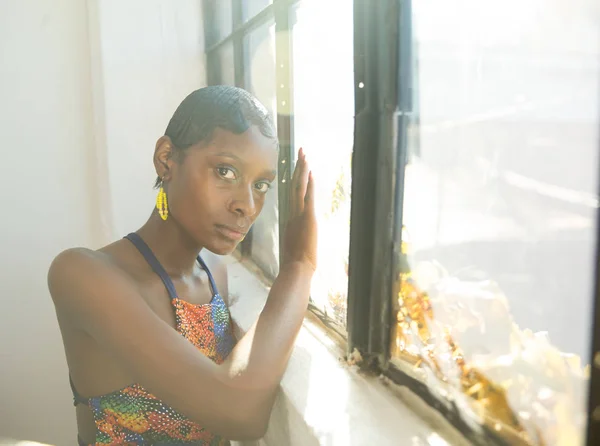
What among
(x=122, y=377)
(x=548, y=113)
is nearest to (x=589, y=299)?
(x=548, y=113)

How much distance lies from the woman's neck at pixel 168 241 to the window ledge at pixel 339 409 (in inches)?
7.5

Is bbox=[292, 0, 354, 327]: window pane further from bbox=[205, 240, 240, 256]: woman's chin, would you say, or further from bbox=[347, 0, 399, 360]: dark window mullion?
bbox=[205, 240, 240, 256]: woman's chin

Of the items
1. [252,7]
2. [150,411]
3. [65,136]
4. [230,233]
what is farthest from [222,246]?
[65,136]

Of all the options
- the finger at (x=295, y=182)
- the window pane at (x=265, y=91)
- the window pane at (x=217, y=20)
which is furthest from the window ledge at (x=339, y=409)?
the window pane at (x=217, y=20)

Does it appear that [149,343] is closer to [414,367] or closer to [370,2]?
[414,367]

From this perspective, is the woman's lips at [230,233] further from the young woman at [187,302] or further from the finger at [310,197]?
the finger at [310,197]

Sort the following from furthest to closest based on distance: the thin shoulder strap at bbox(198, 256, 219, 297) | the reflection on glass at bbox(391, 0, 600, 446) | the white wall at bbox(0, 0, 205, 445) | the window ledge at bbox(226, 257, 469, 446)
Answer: the white wall at bbox(0, 0, 205, 445) < the thin shoulder strap at bbox(198, 256, 219, 297) < the window ledge at bbox(226, 257, 469, 446) < the reflection on glass at bbox(391, 0, 600, 446)

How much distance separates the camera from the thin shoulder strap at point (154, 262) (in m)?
0.68

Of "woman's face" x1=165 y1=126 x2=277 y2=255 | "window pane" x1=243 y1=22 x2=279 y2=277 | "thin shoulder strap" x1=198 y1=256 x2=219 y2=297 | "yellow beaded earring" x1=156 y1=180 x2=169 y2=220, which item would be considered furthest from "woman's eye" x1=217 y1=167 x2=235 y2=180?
"window pane" x1=243 y1=22 x2=279 y2=277

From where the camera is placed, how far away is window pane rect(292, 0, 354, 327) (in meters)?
0.74

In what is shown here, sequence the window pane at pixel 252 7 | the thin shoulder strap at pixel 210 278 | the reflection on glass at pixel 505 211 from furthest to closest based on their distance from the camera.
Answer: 1. the window pane at pixel 252 7
2. the thin shoulder strap at pixel 210 278
3. the reflection on glass at pixel 505 211

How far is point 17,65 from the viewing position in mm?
1212

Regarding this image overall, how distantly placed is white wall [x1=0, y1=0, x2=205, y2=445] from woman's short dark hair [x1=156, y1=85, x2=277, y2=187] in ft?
1.94

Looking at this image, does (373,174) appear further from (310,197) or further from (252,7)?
(252,7)
